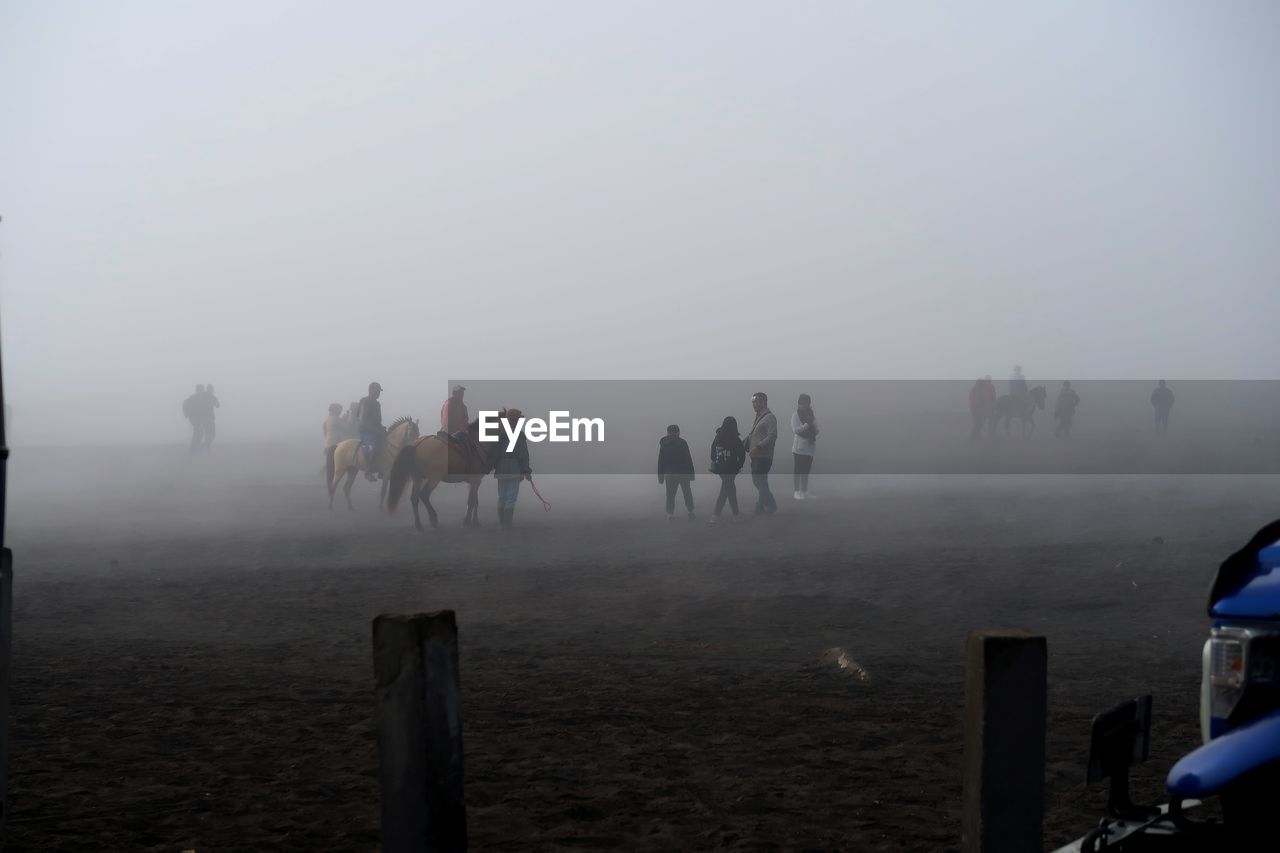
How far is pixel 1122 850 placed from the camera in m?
3.81

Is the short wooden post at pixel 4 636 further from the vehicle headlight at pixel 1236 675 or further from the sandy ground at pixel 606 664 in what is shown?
the vehicle headlight at pixel 1236 675

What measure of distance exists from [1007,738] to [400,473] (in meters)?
18.9

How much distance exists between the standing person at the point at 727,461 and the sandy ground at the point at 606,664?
1.33 metres

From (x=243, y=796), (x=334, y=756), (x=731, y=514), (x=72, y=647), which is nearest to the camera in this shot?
(x=243, y=796)

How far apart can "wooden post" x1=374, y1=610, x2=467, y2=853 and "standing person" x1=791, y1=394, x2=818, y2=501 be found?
18.9 meters

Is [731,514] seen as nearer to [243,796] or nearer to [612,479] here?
[612,479]

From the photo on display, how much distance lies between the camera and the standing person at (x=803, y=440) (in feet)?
76.7

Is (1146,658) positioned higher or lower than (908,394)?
lower

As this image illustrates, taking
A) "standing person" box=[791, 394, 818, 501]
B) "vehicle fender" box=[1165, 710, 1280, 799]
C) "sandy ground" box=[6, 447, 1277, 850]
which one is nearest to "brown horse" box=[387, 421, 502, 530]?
"sandy ground" box=[6, 447, 1277, 850]

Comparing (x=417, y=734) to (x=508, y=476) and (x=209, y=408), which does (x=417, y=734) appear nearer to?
(x=508, y=476)

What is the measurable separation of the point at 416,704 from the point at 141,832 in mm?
2470

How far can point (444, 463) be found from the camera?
21.9 metres

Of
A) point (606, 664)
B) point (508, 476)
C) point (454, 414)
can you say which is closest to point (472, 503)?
point (508, 476)

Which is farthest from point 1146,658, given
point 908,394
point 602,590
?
point 908,394
